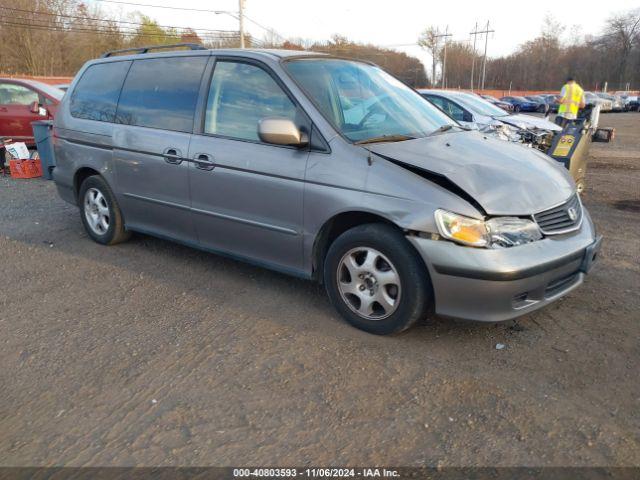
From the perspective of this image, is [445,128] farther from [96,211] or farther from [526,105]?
[526,105]

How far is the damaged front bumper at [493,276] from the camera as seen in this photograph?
121 inches

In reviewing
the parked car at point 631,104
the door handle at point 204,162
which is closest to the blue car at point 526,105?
the parked car at point 631,104

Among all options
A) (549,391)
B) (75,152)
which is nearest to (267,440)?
(549,391)

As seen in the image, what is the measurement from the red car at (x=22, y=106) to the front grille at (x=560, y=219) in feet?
32.9

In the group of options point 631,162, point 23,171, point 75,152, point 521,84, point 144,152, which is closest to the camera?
point 144,152

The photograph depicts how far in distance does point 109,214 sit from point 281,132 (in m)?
2.57

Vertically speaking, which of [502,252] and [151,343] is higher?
[502,252]

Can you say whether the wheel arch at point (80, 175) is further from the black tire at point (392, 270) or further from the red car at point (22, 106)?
the red car at point (22, 106)

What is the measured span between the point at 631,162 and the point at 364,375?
10.6m

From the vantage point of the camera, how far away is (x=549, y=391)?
9.48ft

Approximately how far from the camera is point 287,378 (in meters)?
3.08

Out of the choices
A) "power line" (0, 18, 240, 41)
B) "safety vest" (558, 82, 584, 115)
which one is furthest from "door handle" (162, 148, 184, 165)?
"power line" (0, 18, 240, 41)

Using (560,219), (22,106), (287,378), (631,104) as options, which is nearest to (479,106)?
(560,219)

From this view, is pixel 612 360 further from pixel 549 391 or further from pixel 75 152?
pixel 75 152
